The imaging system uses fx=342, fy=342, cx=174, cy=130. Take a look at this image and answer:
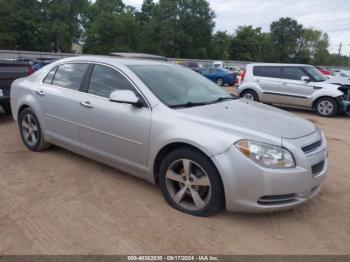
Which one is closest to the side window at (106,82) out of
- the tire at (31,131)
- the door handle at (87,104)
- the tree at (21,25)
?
the door handle at (87,104)

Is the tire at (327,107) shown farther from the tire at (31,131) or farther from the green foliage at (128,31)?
the green foliage at (128,31)

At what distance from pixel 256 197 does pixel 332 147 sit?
4.06 meters

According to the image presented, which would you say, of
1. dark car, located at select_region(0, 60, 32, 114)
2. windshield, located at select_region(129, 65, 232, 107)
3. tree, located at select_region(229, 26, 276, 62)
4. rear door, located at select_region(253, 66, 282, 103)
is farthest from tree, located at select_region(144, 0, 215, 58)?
windshield, located at select_region(129, 65, 232, 107)

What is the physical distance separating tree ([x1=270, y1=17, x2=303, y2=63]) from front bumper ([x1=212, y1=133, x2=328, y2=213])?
301 feet

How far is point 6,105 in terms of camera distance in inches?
321

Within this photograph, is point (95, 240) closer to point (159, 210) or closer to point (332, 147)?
point (159, 210)

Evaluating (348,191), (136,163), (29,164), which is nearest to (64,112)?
(29,164)

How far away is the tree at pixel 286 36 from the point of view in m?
90.3

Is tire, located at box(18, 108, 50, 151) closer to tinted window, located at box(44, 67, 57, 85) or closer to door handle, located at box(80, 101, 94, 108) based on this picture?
tinted window, located at box(44, 67, 57, 85)

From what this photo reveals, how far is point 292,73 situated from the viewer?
11414mm

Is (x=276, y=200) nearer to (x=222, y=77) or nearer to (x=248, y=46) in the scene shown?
(x=222, y=77)

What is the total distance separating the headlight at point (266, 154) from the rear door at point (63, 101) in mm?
2370

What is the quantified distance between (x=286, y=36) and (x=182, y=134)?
96.9m

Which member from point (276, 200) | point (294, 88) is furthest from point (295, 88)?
point (276, 200)
